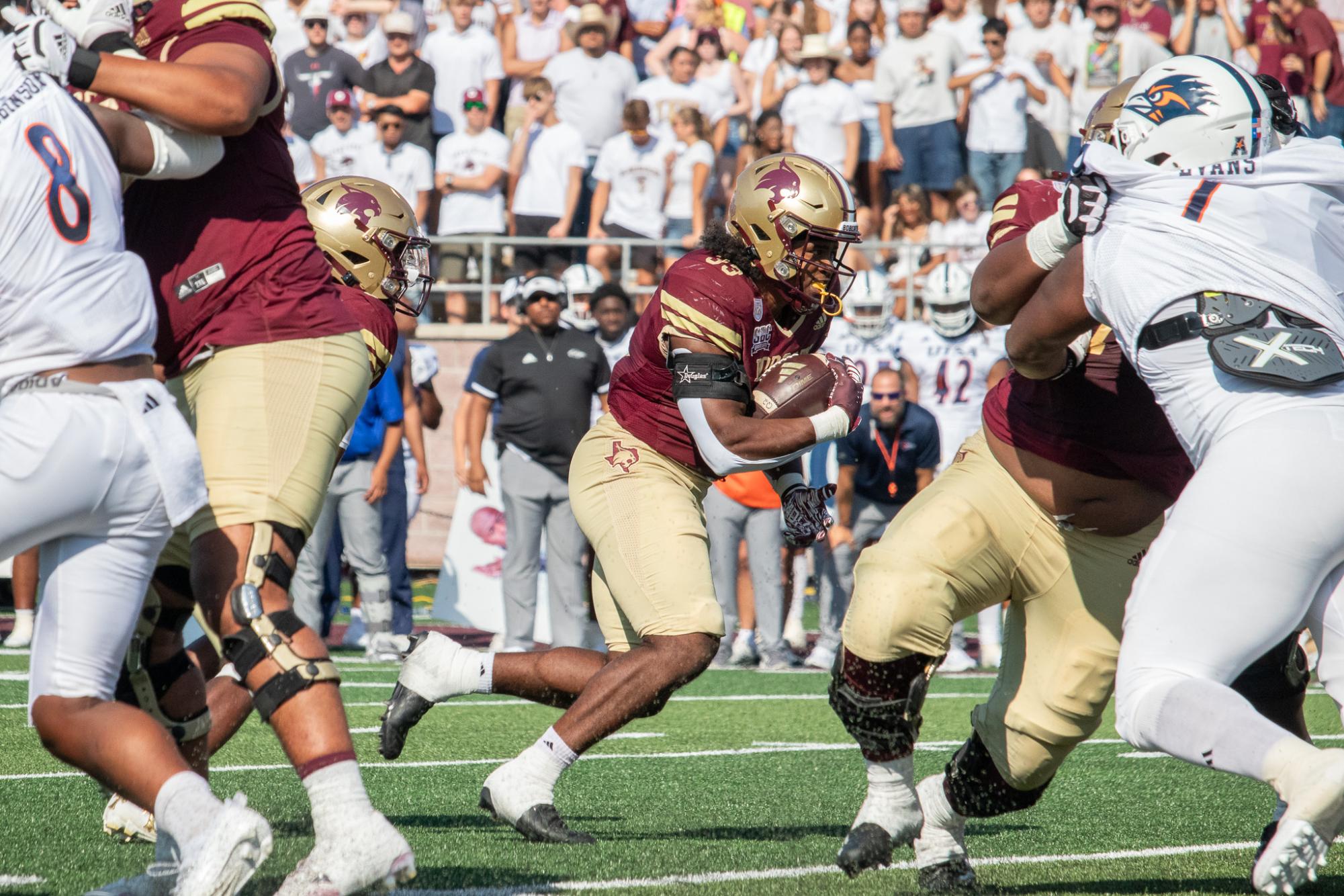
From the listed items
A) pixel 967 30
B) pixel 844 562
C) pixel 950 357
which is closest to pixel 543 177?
pixel 967 30

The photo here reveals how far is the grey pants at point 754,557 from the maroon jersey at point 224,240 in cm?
599

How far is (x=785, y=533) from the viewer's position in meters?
5.29

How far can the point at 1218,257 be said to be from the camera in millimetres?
3230

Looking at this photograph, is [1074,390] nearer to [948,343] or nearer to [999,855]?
[999,855]

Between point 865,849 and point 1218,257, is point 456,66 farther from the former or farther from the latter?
point 1218,257

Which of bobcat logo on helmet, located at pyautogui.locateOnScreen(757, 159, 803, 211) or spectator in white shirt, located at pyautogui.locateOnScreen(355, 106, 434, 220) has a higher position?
bobcat logo on helmet, located at pyautogui.locateOnScreen(757, 159, 803, 211)

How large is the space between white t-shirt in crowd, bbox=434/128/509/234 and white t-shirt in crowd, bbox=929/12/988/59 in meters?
3.88

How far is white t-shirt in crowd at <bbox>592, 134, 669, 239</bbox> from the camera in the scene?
13.0 meters

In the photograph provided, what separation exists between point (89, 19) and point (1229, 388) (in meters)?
2.48

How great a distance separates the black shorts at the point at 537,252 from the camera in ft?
42.7

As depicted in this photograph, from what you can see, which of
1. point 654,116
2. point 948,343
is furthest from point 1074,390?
point 654,116

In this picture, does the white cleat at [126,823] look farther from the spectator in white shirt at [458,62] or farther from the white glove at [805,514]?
the spectator in white shirt at [458,62]

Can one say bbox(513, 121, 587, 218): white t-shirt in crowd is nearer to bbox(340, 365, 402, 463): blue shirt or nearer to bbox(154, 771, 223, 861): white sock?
bbox(340, 365, 402, 463): blue shirt

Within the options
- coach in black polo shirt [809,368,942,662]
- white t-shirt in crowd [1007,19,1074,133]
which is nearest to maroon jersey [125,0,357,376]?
coach in black polo shirt [809,368,942,662]
